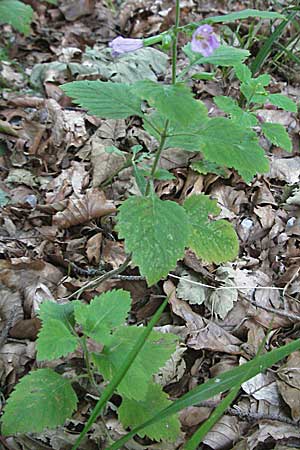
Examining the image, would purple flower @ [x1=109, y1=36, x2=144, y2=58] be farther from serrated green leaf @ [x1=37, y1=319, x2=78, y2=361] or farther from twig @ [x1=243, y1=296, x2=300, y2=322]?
twig @ [x1=243, y1=296, x2=300, y2=322]

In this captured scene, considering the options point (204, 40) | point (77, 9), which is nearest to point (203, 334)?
point (204, 40)

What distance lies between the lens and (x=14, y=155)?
2600 mm

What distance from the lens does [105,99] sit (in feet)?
4.85

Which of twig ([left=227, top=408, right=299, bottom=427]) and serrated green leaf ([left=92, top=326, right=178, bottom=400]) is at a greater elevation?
serrated green leaf ([left=92, top=326, right=178, bottom=400])

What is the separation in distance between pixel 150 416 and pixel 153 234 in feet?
1.67

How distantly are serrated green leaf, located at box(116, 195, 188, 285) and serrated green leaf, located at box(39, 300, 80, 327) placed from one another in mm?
267

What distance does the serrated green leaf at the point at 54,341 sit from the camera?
1.26m

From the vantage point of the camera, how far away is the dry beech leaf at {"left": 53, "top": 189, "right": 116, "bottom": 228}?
7.23 ft

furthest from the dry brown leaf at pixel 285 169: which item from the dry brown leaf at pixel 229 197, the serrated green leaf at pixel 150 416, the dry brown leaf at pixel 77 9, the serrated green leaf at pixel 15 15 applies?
the dry brown leaf at pixel 77 9

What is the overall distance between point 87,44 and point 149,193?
259 centimetres

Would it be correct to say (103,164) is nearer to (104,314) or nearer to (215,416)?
(104,314)

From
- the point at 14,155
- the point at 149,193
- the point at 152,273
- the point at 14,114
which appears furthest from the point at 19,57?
the point at 152,273

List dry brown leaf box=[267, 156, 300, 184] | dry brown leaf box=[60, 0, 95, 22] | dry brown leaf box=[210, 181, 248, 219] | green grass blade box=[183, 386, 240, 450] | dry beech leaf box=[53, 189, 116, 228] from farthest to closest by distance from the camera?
dry brown leaf box=[60, 0, 95, 22] → dry brown leaf box=[267, 156, 300, 184] → dry brown leaf box=[210, 181, 248, 219] → dry beech leaf box=[53, 189, 116, 228] → green grass blade box=[183, 386, 240, 450]

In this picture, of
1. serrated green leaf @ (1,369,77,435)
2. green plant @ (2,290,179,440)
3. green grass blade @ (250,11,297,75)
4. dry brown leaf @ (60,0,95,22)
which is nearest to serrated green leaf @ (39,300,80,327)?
green plant @ (2,290,179,440)
